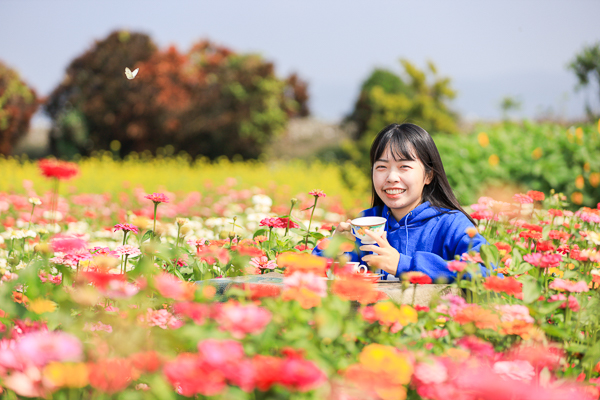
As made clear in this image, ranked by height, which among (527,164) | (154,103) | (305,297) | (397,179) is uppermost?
(154,103)

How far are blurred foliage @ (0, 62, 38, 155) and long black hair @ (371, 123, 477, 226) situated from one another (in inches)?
513

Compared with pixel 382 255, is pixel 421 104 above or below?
above

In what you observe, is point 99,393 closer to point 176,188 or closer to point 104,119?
point 176,188

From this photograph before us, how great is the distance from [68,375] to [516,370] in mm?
833

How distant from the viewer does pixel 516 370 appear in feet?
3.19

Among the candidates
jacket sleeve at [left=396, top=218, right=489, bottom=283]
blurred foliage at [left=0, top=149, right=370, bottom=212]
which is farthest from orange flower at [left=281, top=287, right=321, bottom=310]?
blurred foliage at [left=0, top=149, right=370, bottom=212]

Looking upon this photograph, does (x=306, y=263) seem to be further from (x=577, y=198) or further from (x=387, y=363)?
(x=577, y=198)

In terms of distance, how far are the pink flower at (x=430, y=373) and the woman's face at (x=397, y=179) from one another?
96 centimetres

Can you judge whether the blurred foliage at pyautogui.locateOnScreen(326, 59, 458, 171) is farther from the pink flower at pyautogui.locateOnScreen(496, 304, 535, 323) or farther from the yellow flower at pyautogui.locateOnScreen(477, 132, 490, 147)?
the pink flower at pyautogui.locateOnScreen(496, 304, 535, 323)

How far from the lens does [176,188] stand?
714 cm

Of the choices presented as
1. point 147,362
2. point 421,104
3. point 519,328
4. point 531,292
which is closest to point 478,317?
point 519,328

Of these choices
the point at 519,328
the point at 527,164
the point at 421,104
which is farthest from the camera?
the point at 421,104

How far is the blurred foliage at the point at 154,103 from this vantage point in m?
13.5

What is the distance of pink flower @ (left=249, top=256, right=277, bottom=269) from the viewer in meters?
1.78
